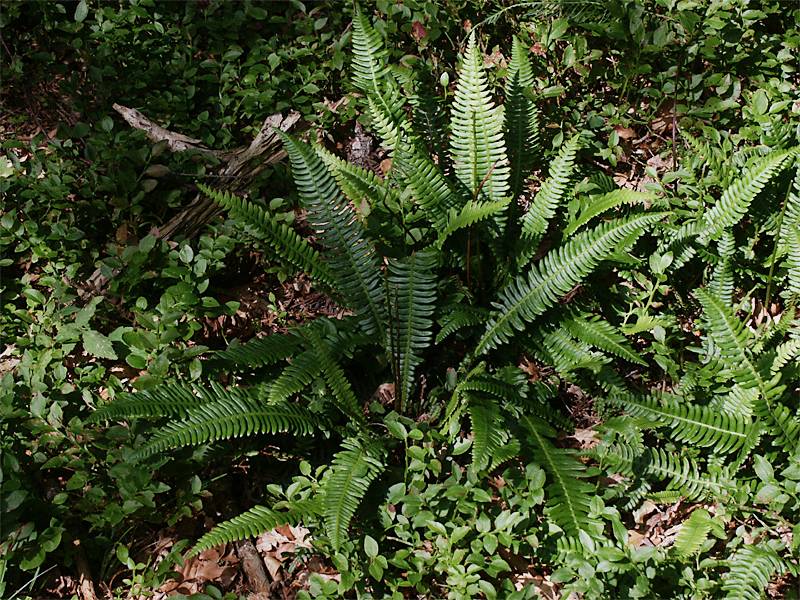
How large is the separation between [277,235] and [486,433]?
56.5 inches

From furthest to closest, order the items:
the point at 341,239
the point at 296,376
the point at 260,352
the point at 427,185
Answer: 1. the point at 427,185
2. the point at 341,239
3. the point at 260,352
4. the point at 296,376

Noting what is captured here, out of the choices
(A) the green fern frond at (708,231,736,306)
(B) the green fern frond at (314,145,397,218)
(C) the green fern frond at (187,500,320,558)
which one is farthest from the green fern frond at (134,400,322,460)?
(A) the green fern frond at (708,231,736,306)

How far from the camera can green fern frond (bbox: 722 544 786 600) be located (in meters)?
2.84

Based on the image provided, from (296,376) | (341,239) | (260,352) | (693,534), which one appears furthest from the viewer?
(341,239)

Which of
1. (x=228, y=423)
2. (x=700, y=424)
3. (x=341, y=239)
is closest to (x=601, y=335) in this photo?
(x=700, y=424)

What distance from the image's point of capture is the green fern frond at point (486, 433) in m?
3.12

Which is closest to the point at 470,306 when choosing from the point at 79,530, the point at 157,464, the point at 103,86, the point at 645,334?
the point at 645,334

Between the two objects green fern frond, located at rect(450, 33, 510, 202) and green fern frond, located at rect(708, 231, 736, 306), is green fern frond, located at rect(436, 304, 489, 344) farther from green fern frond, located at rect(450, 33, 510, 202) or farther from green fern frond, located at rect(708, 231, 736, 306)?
green fern frond, located at rect(708, 231, 736, 306)

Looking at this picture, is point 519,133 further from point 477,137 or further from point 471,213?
point 471,213

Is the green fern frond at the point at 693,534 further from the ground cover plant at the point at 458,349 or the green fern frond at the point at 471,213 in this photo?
the green fern frond at the point at 471,213

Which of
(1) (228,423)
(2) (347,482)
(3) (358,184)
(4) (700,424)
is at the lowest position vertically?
(2) (347,482)

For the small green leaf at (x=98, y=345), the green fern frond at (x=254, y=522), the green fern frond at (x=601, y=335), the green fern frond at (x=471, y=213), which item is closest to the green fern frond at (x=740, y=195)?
the green fern frond at (x=601, y=335)

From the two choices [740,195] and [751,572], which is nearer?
[751,572]

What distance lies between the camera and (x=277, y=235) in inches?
148
